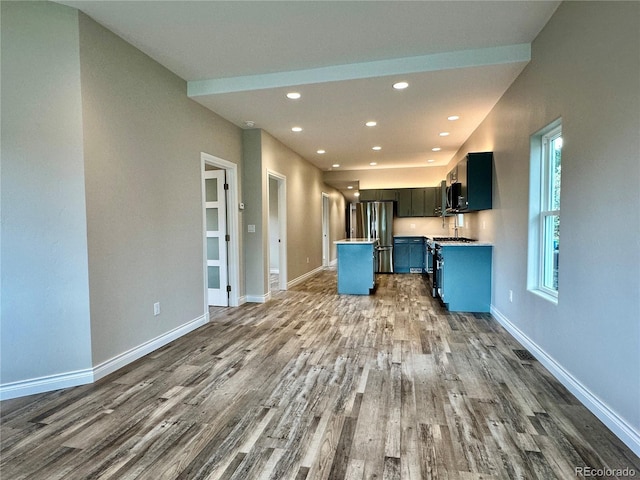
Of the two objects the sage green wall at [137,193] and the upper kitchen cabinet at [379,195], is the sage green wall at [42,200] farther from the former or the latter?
the upper kitchen cabinet at [379,195]

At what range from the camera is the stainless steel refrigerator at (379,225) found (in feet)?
26.8

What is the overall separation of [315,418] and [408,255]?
673cm

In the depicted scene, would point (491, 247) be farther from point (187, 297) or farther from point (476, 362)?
point (187, 297)

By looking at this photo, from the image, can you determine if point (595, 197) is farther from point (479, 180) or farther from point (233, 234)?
point (233, 234)

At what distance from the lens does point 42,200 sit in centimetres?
246

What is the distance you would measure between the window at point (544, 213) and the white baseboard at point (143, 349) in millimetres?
3605

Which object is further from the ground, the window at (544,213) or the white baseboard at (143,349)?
the window at (544,213)

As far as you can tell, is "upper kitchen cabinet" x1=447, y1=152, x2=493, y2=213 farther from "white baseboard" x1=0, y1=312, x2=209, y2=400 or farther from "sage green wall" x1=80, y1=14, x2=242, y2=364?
"white baseboard" x1=0, y1=312, x2=209, y2=400

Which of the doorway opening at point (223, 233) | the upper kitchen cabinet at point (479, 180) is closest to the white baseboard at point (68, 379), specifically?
the doorway opening at point (223, 233)

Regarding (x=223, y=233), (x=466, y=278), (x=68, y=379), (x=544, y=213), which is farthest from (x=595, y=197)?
(x=223, y=233)

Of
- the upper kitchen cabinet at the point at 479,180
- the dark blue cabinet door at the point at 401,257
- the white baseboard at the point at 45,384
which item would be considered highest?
the upper kitchen cabinet at the point at 479,180

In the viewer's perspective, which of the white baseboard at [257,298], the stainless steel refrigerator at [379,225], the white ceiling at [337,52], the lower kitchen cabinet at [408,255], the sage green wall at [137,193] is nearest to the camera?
the white ceiling at [337,52]

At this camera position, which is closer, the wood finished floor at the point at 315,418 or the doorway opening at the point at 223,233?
the wood finished floor at the point at 315,418

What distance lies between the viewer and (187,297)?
→ 385cm
